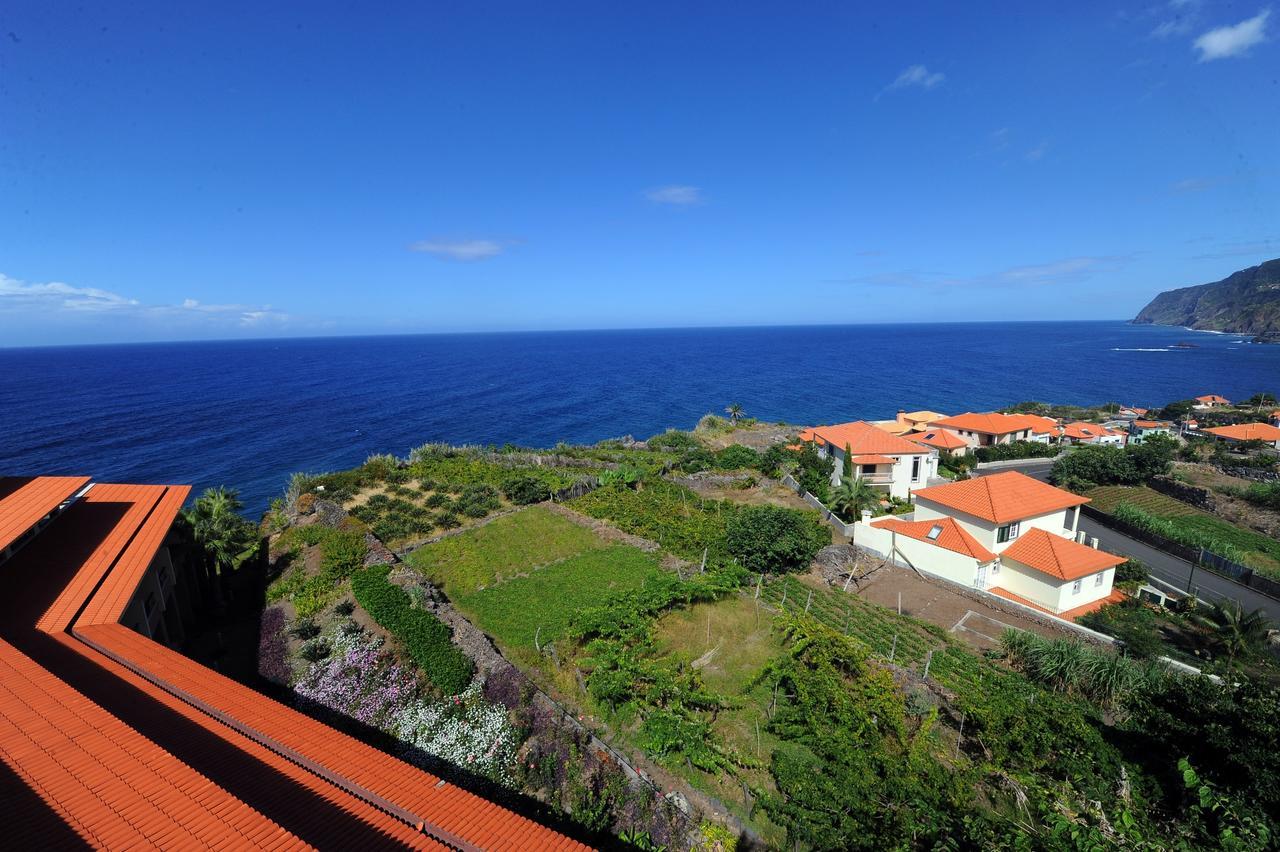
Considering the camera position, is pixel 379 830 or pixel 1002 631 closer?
pixel 379 830

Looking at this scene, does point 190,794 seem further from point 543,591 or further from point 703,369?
point 703,369

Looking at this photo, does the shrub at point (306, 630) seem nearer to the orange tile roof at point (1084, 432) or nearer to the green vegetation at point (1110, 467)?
the green vegetation at point (1110, 467)

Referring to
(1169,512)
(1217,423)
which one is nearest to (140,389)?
(1169,512)

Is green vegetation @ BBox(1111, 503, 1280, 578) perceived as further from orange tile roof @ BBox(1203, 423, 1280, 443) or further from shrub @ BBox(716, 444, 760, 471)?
orange tile roof @ BBox(1203, 423, 1280, 443)

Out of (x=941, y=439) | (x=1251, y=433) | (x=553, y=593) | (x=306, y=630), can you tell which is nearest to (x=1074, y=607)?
(x=553, y=593)

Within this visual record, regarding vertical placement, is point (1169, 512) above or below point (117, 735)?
below

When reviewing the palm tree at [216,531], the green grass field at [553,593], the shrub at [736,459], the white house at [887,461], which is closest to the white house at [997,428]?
the white house at [887,461]

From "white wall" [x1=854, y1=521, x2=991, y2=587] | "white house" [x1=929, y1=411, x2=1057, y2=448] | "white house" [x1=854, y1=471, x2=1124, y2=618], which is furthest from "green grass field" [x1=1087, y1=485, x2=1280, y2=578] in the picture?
"white wall" [x1=854, y1=521, x2=991, y2=587]
